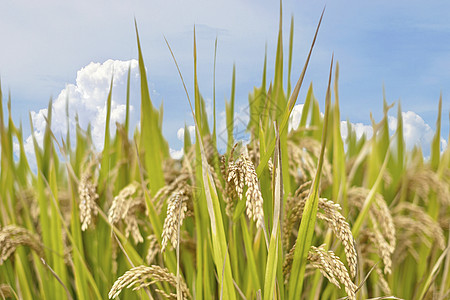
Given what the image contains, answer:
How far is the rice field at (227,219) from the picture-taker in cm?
146

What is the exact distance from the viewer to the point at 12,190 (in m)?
2.39

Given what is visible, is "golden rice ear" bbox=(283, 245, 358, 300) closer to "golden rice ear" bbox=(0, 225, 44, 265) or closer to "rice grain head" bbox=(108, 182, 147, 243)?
"rice grain head" bbox=(108, 182, 147, 243)

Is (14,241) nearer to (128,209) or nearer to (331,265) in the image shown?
(128,209)

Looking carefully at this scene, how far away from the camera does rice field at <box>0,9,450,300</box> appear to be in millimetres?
1461

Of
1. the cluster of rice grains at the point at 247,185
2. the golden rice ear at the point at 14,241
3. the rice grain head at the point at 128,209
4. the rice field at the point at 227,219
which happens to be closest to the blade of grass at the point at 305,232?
the rice field at the point at 227,219

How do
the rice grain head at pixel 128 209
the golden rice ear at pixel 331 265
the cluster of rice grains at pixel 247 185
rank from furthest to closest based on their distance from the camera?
the rice grain head at pixel 128 209
the golden rice ear at pixel 331 265
the cluster of rice grains at pixel 247 185

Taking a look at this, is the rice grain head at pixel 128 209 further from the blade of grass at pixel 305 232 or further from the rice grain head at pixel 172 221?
the blade of grass at pixel 305 232

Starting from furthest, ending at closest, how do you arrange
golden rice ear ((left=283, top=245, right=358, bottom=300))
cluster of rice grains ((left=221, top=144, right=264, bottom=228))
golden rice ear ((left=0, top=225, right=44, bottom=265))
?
golden rice ear ((left=0, top=225, right=44, bottom=265)) → golden rice ear ((left=283, top=245, right=358, bottom=300)) → cluster of rice grains ((left=221, top=144, right=264, bottom=228))

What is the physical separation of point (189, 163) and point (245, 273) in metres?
0.58

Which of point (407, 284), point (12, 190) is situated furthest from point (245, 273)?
point (12, 190)

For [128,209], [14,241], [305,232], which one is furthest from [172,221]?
[14,241]

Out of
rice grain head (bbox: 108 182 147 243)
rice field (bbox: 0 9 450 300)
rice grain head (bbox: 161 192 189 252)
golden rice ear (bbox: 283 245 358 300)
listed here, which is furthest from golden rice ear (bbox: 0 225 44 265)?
golden rice ear (bbox: 283 245 358 300)

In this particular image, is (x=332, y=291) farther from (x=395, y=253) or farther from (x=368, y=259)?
(x=395, y=253)

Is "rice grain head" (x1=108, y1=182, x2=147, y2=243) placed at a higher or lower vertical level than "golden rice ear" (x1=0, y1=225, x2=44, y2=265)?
higher
